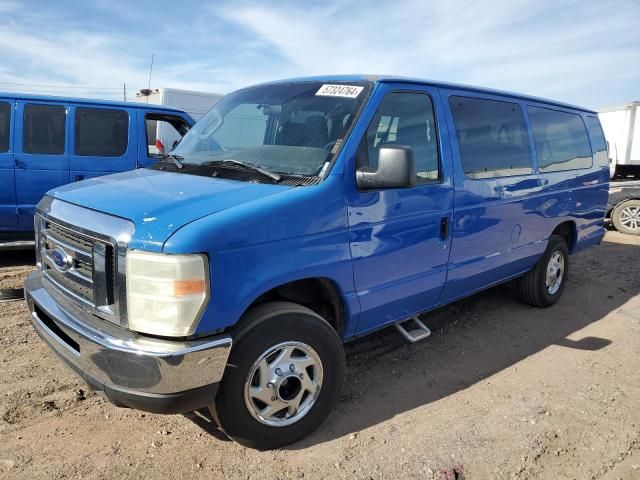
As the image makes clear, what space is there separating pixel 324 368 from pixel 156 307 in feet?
3.44

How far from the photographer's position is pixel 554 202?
480 centimetres

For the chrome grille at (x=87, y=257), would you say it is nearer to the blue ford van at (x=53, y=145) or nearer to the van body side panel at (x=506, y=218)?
the van body side panel at (x=506, y=218)

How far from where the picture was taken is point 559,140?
501 centimetres

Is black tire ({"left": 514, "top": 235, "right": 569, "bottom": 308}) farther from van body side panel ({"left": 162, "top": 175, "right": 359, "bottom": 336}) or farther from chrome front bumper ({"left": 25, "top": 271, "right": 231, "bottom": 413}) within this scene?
chrome front bumper ({"left": 25, "top": 271, "right": 231, "bottom": 413})

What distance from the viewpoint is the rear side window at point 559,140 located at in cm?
467

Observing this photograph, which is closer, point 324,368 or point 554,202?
point 324,368

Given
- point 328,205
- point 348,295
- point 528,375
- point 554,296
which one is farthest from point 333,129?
point 554,296

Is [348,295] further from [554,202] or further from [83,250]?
[554,202]

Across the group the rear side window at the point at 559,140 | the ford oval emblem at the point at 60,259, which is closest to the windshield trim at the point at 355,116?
the ford oval emblem at the point at 60,259

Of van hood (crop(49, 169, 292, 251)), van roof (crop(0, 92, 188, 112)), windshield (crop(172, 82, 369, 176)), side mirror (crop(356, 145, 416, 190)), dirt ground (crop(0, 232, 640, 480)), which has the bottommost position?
dirt ground (crop(0, 232, 640, 480))

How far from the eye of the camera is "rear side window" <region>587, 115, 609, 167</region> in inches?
224

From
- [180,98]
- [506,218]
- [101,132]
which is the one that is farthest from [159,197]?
[180,98]

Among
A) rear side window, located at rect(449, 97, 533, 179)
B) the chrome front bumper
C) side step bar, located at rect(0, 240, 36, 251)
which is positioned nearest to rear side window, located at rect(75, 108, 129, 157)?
side step bar, located at rect(0, 240, 36, 251)

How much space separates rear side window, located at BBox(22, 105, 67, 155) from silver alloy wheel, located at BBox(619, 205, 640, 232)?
10.5 metres
